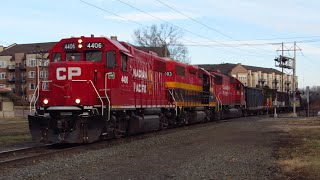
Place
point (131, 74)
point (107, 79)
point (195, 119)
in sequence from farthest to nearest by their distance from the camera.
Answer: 1. point (195, 119)
2. point (131, 74)
3. point (107, 79)

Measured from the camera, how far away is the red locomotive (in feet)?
48.7

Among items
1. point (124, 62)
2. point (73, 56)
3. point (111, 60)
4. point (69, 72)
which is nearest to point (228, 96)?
point (124, 62)

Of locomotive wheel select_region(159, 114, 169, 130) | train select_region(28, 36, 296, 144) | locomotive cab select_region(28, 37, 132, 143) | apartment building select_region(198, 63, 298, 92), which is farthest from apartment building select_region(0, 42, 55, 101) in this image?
locomotive cab select_region(28, 37, 132, 143)

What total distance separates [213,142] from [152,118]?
4.53 m

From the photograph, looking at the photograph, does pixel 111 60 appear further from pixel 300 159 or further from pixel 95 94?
pixel 300 159

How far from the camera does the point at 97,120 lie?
14969mm

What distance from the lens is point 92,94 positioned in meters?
15.4

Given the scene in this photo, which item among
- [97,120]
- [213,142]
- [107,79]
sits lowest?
[213,142]

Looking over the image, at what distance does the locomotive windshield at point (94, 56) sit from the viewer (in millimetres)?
16184

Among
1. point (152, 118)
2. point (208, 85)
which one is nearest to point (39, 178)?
point (152, 118)

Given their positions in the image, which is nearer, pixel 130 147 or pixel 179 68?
pixel 130 147

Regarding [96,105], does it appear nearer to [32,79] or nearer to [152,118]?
[152,118]

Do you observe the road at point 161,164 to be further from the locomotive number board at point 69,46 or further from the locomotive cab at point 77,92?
the locomotive number board at point 69,46

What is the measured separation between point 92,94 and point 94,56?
1.73 meters
